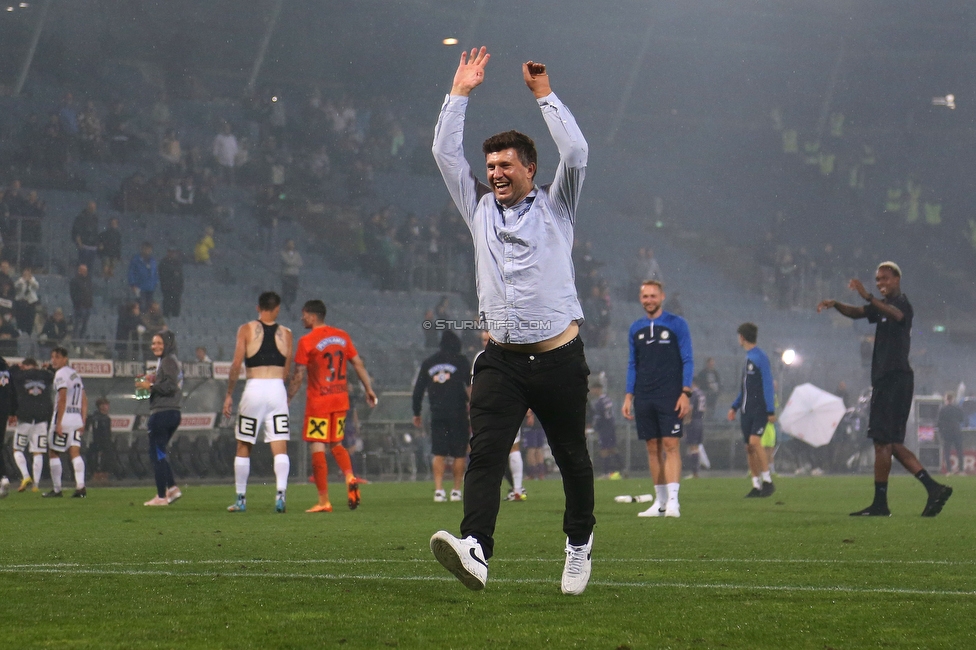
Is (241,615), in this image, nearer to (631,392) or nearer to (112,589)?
(112,589)

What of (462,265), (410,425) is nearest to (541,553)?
(410,425)

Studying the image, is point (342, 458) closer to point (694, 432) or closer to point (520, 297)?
point (520, 297)

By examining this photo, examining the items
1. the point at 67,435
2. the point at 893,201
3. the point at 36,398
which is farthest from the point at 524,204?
the point at 893,201

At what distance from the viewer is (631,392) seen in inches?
448

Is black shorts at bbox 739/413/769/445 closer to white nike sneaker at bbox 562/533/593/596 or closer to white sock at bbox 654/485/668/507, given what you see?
white sock at bbox 654/485/668/507

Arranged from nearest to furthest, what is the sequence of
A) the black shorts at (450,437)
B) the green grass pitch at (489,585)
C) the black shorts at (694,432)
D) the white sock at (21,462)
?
the green grass pitch at (489,585), the black shorts at (450,437), the white sock at (21,462), the black shorts at (694,432)

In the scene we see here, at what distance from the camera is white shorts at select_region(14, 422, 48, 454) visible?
16969mm

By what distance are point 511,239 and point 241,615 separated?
5.99 feet

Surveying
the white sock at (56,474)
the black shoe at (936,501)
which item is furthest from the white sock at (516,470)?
the white sock at (56,474)

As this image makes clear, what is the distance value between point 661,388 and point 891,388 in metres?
2.04

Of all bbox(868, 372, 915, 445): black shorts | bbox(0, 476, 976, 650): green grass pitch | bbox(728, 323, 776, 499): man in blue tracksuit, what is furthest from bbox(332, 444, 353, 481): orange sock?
bbox(728, 323, 776, 499): man in blue tracksuit

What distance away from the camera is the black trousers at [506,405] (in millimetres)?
4938

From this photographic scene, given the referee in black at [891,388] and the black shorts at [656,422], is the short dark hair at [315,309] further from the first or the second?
the referee in black at [891,388]

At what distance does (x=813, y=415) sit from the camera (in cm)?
2530
